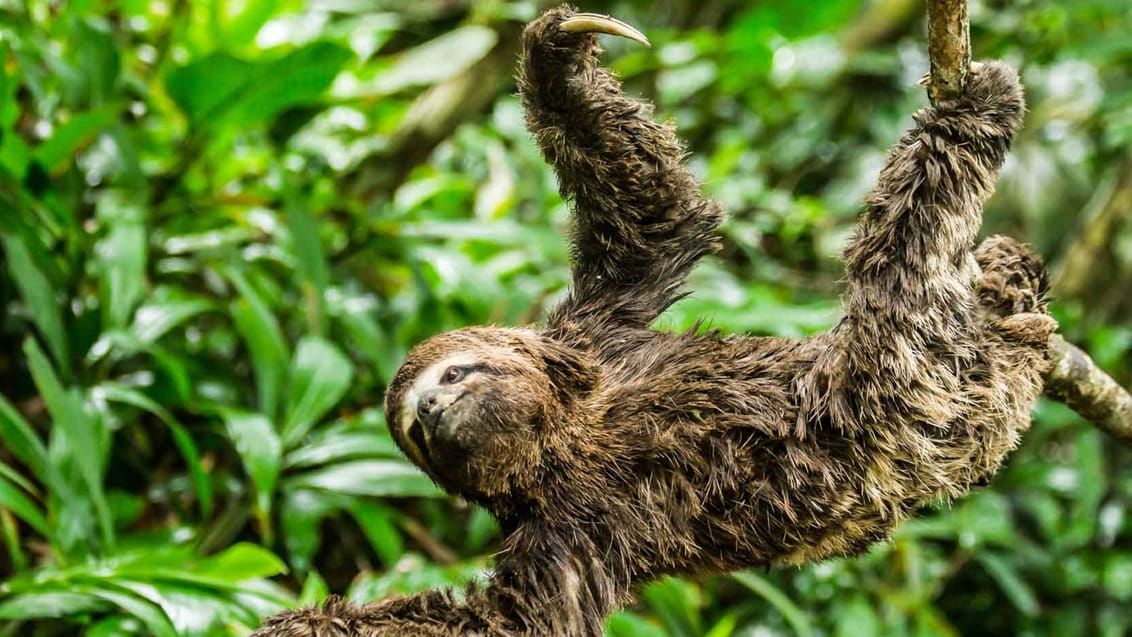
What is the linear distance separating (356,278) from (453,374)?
2.24m

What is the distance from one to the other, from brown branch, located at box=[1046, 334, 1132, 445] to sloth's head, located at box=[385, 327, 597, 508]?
967 millimetres

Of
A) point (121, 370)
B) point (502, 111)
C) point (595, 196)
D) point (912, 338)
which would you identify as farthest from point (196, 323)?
point (912, 338)

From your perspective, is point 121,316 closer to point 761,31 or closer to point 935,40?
point 935,40

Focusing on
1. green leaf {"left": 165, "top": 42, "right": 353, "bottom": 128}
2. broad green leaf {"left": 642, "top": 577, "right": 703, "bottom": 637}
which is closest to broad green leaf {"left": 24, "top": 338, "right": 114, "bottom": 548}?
green leaf {"left": 165, "top": 42, "right": 353, "bottom": 128}

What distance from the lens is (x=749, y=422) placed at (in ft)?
6.31

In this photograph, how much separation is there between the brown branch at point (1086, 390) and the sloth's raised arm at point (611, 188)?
75cm

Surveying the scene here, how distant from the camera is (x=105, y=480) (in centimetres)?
342

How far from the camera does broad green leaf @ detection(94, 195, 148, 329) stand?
10.4ft

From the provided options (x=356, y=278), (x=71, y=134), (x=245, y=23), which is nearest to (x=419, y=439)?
(x=71, y=134)

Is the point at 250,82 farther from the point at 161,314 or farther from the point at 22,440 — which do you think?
the point at 22,440

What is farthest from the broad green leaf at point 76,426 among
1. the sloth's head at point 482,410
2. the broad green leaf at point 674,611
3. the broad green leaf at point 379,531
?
the broad green leaf at point 674,611

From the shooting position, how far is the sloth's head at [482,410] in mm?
1865

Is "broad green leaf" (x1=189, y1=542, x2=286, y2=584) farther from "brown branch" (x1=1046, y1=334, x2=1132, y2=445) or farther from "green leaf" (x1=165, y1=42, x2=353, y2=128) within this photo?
"brown branch" (x1=1046, y1=334, x2=1132, y2=445)

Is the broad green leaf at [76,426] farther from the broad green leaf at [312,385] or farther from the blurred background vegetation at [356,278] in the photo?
the broad green leaf at [312,385]
